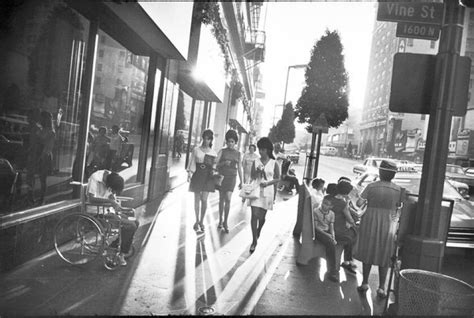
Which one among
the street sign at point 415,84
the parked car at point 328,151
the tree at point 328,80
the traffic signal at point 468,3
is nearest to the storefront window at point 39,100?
the street sign at point 415,84

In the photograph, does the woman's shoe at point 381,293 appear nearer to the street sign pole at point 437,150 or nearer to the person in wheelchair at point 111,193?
the street sign pole at point 437,150

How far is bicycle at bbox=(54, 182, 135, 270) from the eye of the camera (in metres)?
4.24

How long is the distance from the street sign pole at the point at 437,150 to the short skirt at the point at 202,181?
3730 mm

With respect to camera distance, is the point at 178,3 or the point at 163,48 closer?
the point at 178,3

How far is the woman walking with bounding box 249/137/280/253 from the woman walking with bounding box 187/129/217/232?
1086 millimetres

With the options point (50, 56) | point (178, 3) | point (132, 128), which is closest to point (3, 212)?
point (50, 56)

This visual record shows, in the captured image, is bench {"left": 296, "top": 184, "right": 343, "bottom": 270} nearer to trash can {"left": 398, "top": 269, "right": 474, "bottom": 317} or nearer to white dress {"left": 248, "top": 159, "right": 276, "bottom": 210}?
white dress {"left": 248, "top": 159, "right": 276, "bottom": 210}

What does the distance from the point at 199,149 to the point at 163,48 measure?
8.34 ft

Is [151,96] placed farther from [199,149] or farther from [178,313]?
[178,313]

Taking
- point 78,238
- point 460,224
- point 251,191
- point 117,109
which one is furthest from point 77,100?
point 460,224

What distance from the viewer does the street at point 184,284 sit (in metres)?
3.57

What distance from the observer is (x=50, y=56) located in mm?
4762

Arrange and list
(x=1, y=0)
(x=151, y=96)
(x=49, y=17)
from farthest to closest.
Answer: (x=151, y=96), (x=49, y=17), (x=1, y=0)

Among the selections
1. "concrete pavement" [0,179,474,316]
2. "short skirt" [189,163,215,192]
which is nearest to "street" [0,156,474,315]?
"concrete pavement" [0,179,474,316]
